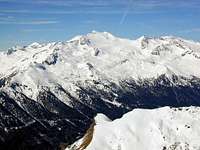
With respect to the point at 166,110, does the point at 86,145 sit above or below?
below

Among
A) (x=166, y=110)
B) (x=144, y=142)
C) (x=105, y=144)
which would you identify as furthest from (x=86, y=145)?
(x=166, y=110)

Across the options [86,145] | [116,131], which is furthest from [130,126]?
[86,145]

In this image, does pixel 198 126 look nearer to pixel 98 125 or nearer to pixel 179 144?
pixel 179 144

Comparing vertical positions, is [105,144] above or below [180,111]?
below

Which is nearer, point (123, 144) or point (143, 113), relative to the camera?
point (123, 144)

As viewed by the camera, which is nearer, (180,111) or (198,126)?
(198,126)

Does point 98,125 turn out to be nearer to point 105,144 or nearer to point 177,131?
point 105,144
